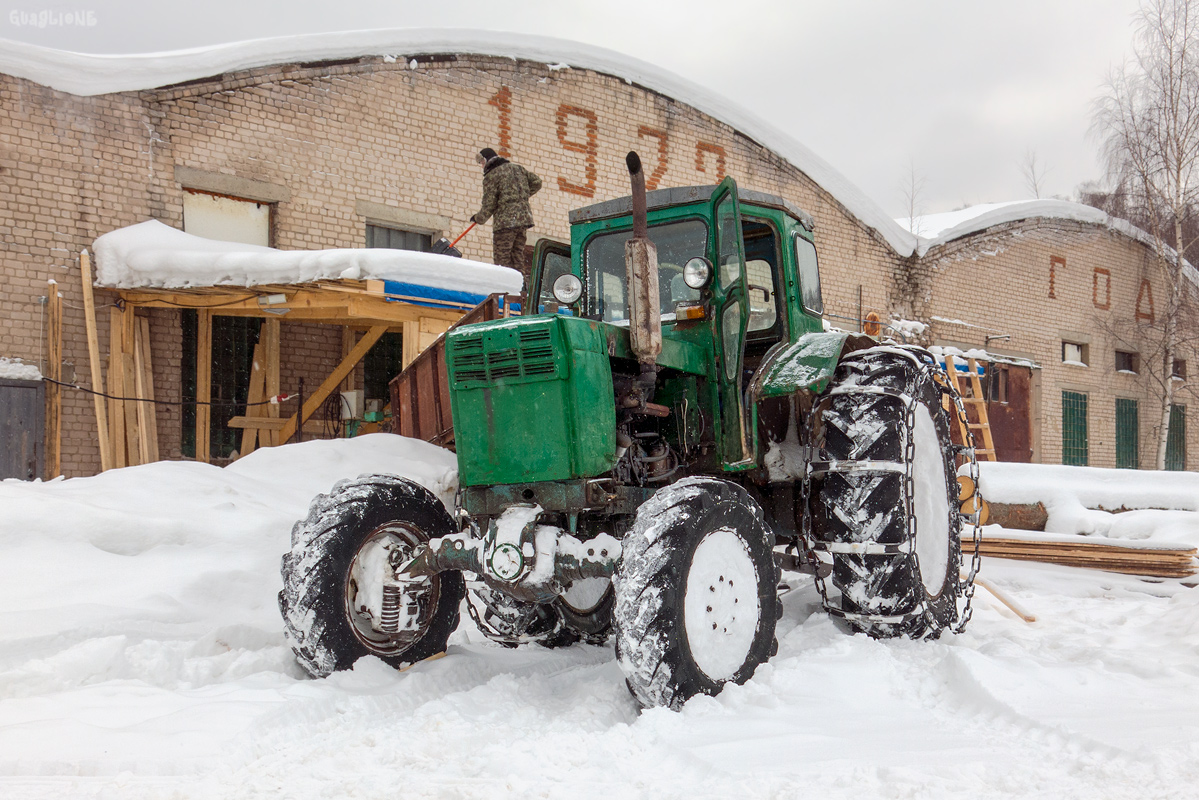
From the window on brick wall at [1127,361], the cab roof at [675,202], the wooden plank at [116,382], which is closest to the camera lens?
the cab roof at [675,202]

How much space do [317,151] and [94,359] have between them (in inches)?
138

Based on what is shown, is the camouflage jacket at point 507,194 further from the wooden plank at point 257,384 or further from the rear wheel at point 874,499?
the rear wheel at point 874,499

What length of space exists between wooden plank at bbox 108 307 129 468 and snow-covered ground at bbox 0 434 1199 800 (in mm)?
4542

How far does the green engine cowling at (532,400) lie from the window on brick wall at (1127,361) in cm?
2037

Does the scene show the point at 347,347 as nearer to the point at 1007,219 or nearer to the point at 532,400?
the point at 532,400

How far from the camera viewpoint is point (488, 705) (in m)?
3.26

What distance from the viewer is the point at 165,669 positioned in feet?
11.7

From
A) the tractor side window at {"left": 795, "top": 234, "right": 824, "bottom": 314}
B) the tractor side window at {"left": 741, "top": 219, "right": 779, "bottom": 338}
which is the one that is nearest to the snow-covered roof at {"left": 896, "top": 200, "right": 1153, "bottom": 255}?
the tractor side window at {"left": 795, "top": 234, "right": 824, "bottom": 314}

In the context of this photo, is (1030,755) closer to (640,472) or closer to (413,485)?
(640,472)

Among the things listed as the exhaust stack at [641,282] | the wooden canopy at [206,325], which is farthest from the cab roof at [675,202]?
the wooden canopy at [206,325]

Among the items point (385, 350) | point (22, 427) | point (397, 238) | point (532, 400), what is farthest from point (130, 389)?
point (532, 400)

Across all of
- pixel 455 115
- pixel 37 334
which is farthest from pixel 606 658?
pixel 455 115

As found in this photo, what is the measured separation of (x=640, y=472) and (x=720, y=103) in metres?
11.6

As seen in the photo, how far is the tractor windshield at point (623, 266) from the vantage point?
165 inches
